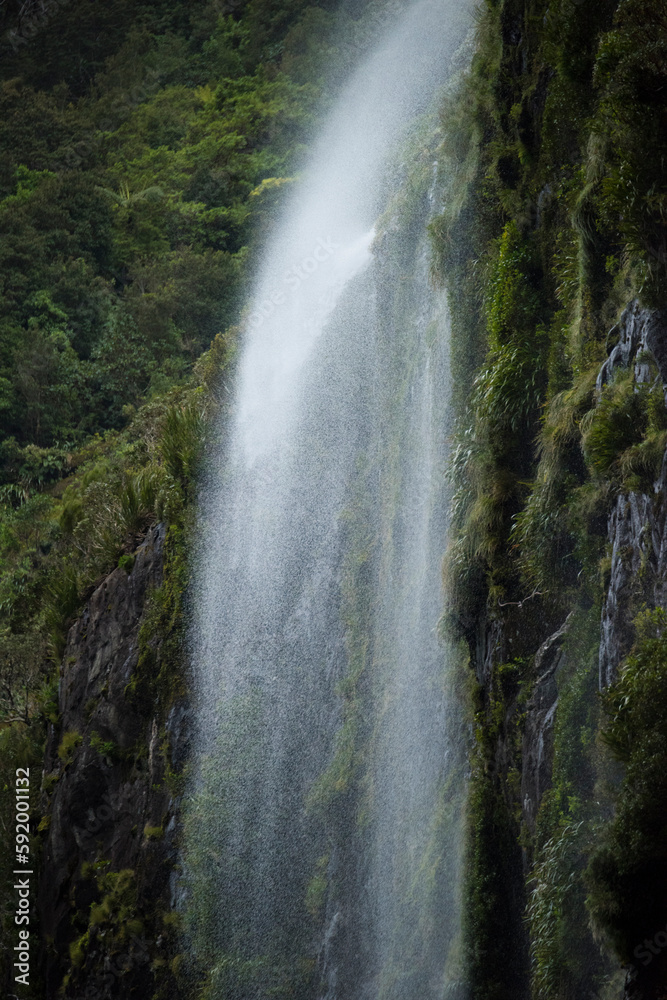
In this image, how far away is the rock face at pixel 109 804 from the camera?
10.9 metres

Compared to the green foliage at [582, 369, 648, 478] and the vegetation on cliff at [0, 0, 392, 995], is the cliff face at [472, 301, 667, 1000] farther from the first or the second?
the vegetation on cliff at [0, 0, 392, 995]

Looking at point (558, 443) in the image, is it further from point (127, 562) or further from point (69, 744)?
point (69, 744)

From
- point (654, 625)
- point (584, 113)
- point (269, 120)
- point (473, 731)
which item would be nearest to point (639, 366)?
point (654, 625)

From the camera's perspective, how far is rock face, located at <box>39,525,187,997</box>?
10.9m

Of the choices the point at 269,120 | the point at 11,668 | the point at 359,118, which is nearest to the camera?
the point at 11,668

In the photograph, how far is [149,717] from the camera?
12078 mm

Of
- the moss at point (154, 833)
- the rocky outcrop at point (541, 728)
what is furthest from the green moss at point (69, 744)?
the rocky outcrop at point (541, 728)

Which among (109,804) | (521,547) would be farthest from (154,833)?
(521,547)

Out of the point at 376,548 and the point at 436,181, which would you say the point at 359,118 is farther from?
the point at 376,548

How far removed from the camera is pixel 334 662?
34.7ft

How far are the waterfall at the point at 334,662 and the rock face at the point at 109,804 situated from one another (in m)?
0.61

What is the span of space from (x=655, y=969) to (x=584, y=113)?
6.10 m

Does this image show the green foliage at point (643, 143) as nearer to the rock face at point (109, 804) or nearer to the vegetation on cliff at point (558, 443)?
the vegetation on cliff at point (558, 443)

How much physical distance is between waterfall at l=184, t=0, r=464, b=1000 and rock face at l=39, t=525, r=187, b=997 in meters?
0.61
